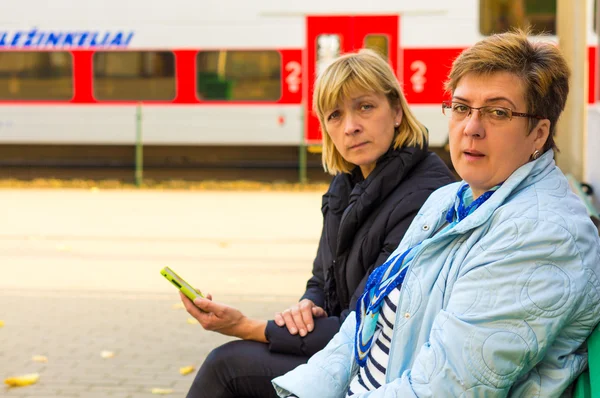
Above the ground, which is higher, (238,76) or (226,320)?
(238,76)

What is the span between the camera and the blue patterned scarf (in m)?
2.54

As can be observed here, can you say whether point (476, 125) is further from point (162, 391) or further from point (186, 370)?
point (186, 370)

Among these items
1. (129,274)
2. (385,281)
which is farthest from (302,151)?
(385,281)

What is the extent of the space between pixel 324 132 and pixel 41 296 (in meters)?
4.64

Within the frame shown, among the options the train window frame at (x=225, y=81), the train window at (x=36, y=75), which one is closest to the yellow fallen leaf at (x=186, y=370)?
the train window frame at (x=225, y=81)

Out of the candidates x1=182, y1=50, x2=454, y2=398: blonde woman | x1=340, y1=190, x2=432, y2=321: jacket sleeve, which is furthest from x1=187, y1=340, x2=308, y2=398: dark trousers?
x1=340, y1=190, x2=432, y2=321: jacket sleeve

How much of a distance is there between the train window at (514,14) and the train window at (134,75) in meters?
4.90

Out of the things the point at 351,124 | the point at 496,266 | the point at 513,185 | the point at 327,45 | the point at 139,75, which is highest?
the point at 327,45

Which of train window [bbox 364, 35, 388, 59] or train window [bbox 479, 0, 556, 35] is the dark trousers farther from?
train window [bbox 364, 35, 388, 59]

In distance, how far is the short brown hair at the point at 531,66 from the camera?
7.60 ft

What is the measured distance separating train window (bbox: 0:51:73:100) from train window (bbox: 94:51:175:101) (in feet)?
1.76

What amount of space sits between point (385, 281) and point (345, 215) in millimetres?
782

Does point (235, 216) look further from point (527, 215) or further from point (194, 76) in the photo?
point (527, 215)

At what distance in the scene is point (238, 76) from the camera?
16516 millimetres
